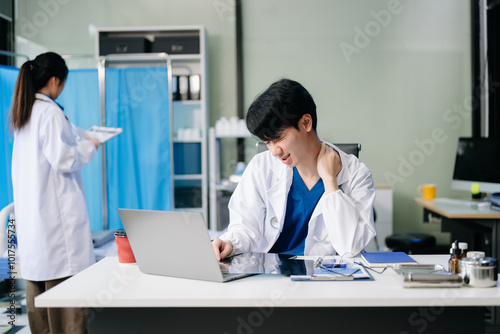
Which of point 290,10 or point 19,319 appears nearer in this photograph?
point 19,319

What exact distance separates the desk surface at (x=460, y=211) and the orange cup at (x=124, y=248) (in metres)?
2.30

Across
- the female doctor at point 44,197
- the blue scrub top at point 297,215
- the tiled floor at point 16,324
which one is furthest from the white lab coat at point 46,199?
the blue scrub top at point 297,215

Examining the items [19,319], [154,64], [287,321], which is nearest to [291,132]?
[287,321]

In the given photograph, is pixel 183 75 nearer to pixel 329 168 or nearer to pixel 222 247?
pixel 329 168

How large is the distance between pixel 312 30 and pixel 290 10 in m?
0.28

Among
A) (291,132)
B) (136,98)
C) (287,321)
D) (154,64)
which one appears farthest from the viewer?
(154,64)

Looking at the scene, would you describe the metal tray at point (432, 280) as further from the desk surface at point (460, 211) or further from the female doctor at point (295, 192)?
the desk surface at point (460, 211)

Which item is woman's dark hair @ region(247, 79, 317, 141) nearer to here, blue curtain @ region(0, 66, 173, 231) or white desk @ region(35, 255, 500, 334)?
white desk @ region(35, 255, 500, 334)

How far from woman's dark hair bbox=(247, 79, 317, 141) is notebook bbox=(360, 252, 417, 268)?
19.6 inches

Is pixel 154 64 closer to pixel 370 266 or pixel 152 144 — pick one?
pixel 152 144

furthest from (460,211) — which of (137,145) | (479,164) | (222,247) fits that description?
(137,145)

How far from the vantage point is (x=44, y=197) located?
7.96 feet

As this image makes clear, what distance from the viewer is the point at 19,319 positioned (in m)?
3.14

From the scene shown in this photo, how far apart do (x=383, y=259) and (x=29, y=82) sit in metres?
1.91
